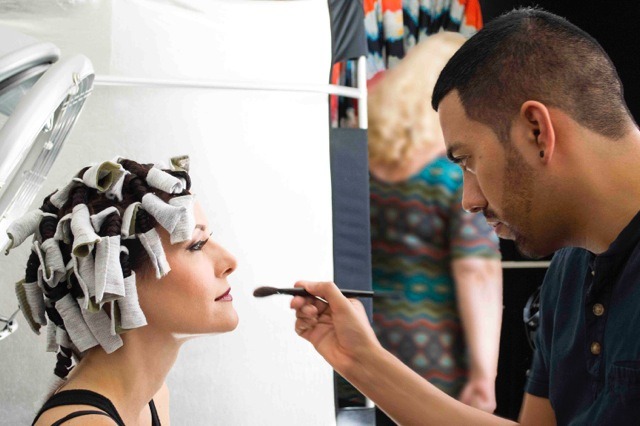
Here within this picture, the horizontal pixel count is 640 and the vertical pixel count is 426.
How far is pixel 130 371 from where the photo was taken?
5.40 ft

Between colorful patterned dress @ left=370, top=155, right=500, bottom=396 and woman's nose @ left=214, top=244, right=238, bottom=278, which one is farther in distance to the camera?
colorful patterned dress @ left=370, top=155, right=500, bottom=396

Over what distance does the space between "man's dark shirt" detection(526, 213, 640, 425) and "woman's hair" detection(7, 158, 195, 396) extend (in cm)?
75

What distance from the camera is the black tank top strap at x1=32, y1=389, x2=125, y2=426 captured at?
1.51 meters

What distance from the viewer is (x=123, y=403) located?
1.62m

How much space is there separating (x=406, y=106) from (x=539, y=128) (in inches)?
69.6

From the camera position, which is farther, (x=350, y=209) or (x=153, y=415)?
(x=350, y=209)

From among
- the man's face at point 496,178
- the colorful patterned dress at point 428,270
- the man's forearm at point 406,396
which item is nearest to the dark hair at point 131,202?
the man's forearm at point 406,396

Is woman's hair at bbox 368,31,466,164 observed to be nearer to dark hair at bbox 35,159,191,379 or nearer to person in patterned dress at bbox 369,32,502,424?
person in patterned dress at bbox 369,32,502,424

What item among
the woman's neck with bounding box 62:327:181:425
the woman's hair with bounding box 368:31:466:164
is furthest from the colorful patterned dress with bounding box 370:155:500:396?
the woman's neck with bounding box 62:327:181:425

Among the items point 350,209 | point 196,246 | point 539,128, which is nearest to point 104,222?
point 196,246

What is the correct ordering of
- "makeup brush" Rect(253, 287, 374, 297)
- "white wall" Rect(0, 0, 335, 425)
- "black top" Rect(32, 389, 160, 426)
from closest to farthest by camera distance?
"black top" Rect(32, 389, 160, 426), "makeup brush" Rect(253, 287, 374, 297), "white wall" Rect(0, 0, 335, 425)

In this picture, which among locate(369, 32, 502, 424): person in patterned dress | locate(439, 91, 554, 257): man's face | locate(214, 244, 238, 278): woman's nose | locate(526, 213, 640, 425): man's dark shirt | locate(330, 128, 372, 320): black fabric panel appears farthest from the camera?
locate(369, 32, 502, 424): person in patterned dress

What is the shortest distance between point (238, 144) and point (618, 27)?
2059 millimetres

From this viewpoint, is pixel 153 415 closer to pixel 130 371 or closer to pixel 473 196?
pixel 130 371
